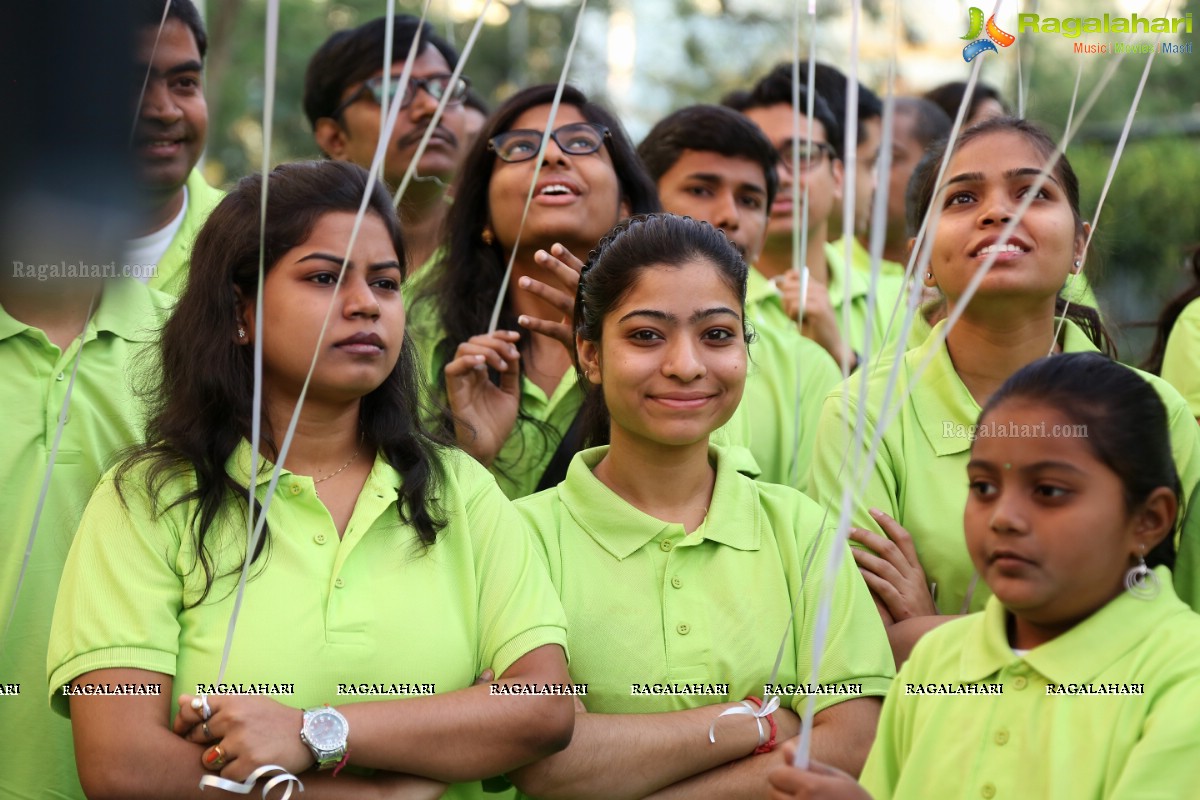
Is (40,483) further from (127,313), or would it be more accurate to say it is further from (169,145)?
(169,145)

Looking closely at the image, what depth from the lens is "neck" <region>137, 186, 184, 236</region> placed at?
391 cm

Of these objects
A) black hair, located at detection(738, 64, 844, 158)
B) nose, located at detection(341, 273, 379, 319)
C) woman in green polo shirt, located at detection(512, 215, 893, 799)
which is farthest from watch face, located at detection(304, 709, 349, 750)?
black hair, located at detection(738, 64, 844, 158)

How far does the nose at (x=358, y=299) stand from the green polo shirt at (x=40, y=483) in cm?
48

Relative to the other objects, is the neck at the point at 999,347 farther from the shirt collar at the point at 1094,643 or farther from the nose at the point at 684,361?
the shirt collar at the point at 1094,643

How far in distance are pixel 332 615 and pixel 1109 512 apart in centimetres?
131

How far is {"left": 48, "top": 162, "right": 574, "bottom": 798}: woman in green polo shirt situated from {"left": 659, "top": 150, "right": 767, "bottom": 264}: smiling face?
1.58 metres

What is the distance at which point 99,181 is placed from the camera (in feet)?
10.8

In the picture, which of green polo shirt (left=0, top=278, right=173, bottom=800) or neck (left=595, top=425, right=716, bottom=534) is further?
neck (left=595, top=425, right=716, bottom=534)

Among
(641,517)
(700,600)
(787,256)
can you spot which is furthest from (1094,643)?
(787,256)

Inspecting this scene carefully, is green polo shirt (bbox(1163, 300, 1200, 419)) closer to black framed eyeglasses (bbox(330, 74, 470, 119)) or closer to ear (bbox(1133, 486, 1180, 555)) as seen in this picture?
ear (bbox(1133, 486, 1180, 555))

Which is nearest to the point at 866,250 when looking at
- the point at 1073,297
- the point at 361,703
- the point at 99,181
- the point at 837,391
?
the point at 1073,297

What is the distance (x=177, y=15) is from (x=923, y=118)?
279 cm

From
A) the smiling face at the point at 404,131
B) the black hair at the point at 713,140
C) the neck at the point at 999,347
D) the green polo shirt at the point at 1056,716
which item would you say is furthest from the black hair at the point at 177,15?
the green polo shirt at the point at 1056,716

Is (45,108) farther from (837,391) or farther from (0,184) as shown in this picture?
(837,391)
